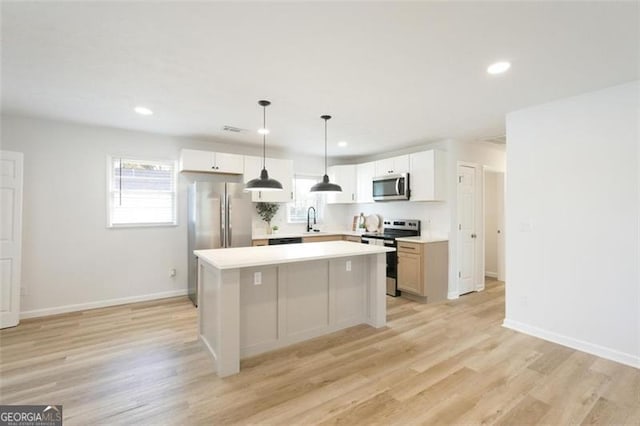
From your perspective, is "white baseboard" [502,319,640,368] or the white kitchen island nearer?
the white kitchen island

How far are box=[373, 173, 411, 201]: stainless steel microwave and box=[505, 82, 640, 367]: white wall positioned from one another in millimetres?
1649

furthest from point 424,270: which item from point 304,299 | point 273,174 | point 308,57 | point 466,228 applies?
point 308,57

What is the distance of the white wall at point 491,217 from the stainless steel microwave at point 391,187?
2.11 m

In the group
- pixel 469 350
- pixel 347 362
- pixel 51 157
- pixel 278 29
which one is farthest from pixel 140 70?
pixel 469 350

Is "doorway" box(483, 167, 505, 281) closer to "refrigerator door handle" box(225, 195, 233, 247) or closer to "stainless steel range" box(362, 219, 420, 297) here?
"stainless steel range" box(362, 219, 420, 297)

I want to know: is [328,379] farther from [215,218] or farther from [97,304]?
[97,304]

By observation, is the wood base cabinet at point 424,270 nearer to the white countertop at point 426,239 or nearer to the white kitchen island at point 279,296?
the white countertop at point 426,239

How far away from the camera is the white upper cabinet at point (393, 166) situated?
5.12m

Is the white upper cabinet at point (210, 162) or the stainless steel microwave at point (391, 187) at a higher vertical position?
the white upper cabinet at point (210, 162)

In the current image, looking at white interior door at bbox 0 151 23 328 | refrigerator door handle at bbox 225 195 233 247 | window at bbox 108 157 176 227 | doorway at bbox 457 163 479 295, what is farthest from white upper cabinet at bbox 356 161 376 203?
white interior door at bbox 0 151 23 328

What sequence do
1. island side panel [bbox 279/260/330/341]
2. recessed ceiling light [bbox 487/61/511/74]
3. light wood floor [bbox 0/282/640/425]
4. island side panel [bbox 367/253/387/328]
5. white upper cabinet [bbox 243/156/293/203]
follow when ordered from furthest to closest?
white upper cabinet [bbox 243/156/293/203] < island side panel [bbox 367/253/387/328] < island side panel [bbox 279/260/330/341] < recessed ceiling light [bbox 487/61/511/74] < light wood floor [bbox 0/282/640/425]

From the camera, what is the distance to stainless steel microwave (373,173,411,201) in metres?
5.02

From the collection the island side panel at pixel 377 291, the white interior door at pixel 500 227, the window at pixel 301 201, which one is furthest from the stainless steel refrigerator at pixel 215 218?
the white interior door at pixel 500 227

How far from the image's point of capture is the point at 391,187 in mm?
5207
